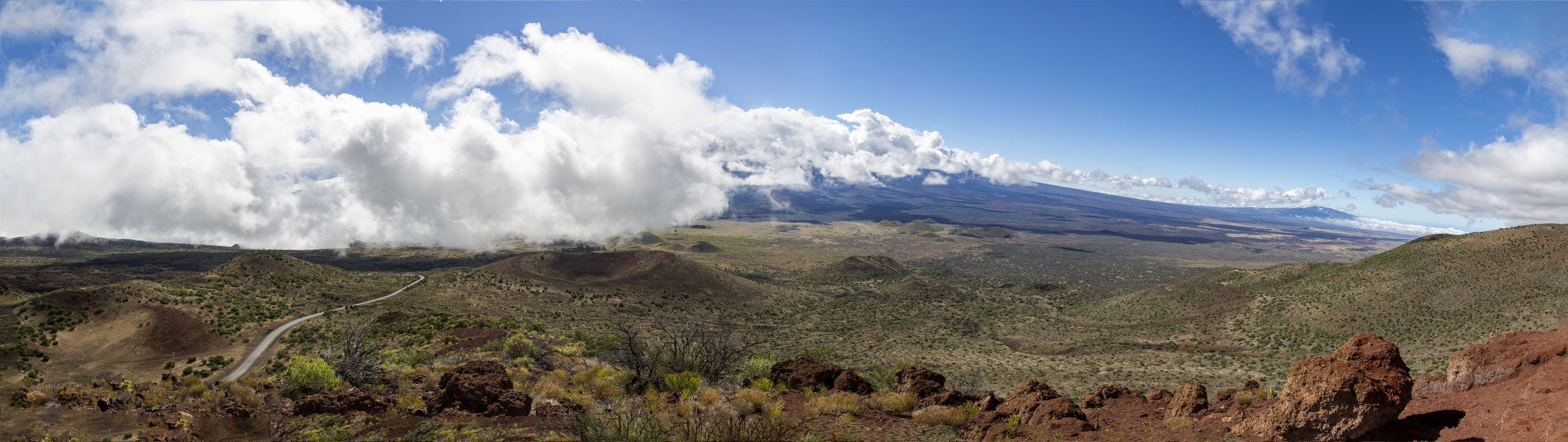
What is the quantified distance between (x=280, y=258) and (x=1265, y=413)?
70743 millimetres

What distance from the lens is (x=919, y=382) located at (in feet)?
50.3

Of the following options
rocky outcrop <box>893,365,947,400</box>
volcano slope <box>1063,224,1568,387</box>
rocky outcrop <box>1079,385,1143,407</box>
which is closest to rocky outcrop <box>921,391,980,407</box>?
rocky outcrop <box>893,365,947,400</box>

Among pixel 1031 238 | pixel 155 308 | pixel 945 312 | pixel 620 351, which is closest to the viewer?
pixel 620 351

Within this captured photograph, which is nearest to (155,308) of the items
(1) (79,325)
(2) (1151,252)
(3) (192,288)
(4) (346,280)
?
(1) (79,325)

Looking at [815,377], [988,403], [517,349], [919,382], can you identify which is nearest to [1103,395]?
[988,403]

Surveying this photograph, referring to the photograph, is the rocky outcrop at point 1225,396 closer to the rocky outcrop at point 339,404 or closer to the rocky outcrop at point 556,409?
the rocky outcrop at point 556,409

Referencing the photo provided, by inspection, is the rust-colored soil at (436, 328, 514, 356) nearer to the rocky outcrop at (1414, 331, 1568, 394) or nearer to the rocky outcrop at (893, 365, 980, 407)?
the rocky outcrop at (893, 365, 980, 407)

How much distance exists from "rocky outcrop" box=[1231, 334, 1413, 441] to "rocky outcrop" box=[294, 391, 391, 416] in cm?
1797

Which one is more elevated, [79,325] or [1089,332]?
[79,325]

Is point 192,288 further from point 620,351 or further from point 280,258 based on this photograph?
point 620,351

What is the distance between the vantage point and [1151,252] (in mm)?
155750

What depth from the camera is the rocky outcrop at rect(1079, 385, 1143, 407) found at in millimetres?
13484

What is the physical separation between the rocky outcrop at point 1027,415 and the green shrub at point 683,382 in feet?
23.9

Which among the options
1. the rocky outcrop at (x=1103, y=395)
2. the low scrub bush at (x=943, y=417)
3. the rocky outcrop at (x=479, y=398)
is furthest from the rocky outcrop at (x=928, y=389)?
the rocky outcrop at (x=479, y=398)
